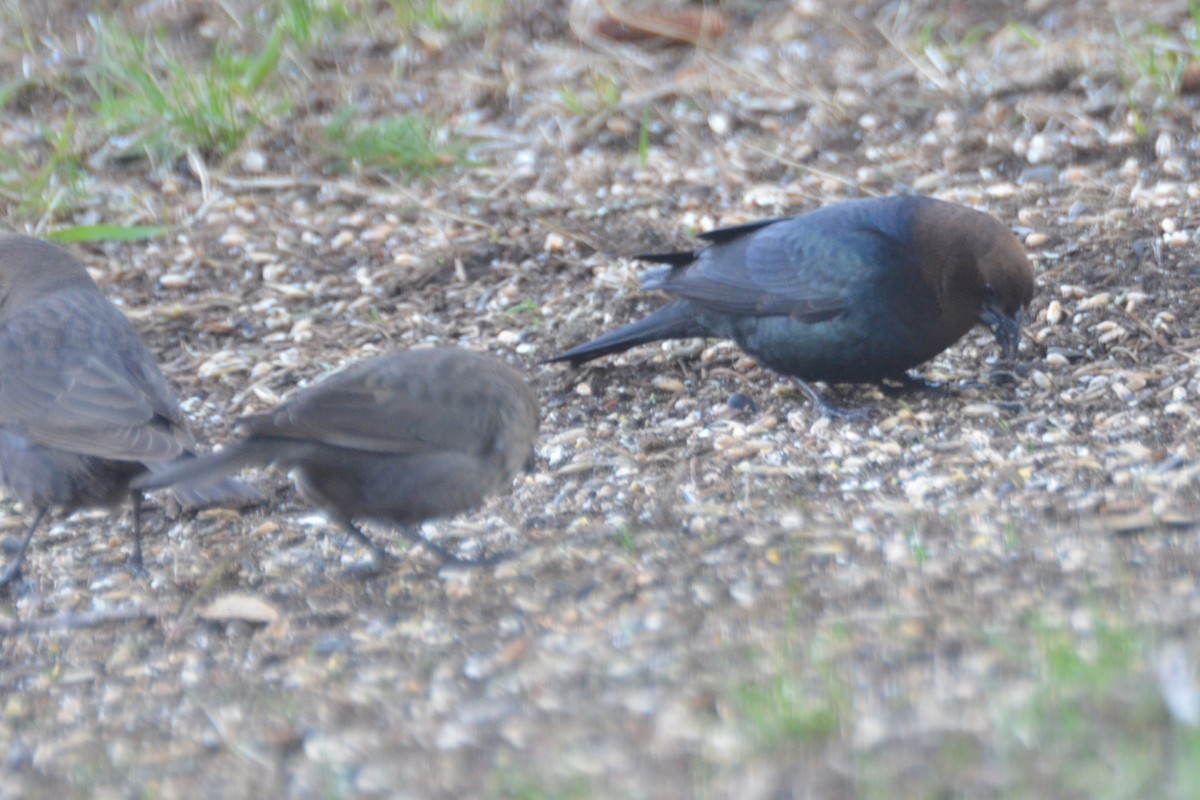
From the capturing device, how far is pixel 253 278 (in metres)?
6.34

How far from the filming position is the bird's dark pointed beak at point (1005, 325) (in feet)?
15.5

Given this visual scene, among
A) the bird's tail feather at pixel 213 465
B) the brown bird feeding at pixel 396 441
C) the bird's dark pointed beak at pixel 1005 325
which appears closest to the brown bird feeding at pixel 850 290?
the bird's dark pointed beak at pixel 1005 325

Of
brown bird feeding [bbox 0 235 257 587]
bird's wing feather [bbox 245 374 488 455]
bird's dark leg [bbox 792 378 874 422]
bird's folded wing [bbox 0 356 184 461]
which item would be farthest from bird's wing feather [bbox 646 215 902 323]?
bird's folded wing [bbox 0 356 184 461]

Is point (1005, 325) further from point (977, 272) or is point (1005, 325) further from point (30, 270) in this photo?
point (30, 270)

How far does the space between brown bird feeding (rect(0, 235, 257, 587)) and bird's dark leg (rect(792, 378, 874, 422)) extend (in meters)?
1.93

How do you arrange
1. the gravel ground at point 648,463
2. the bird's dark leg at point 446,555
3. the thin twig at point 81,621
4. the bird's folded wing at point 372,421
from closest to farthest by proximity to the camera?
1. the gravel ground at point 648,463
2. the bird's folded wing at point 372,421
3. the thin twig at point 81,621
4. the bird's dark leg at point 446,555

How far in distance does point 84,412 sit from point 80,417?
0.02 metres

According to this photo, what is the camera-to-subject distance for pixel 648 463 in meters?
4.52

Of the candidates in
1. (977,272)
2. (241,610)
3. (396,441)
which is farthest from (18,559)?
(977,272)

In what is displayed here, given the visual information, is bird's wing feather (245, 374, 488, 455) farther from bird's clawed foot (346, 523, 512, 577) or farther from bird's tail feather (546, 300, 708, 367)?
bird's tail feather (546, 300, 708, 367)

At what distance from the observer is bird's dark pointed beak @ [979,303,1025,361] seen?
4738 millimetres

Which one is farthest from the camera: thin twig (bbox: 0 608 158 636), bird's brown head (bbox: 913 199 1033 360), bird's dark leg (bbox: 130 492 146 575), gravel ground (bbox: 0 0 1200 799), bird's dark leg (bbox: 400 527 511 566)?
bird's brown head (bbox: 913 199 1033 360)

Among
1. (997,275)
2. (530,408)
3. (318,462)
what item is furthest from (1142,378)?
(318,462)

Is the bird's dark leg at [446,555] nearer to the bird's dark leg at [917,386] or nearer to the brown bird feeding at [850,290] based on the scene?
the brown bird feeding at [850,290]
